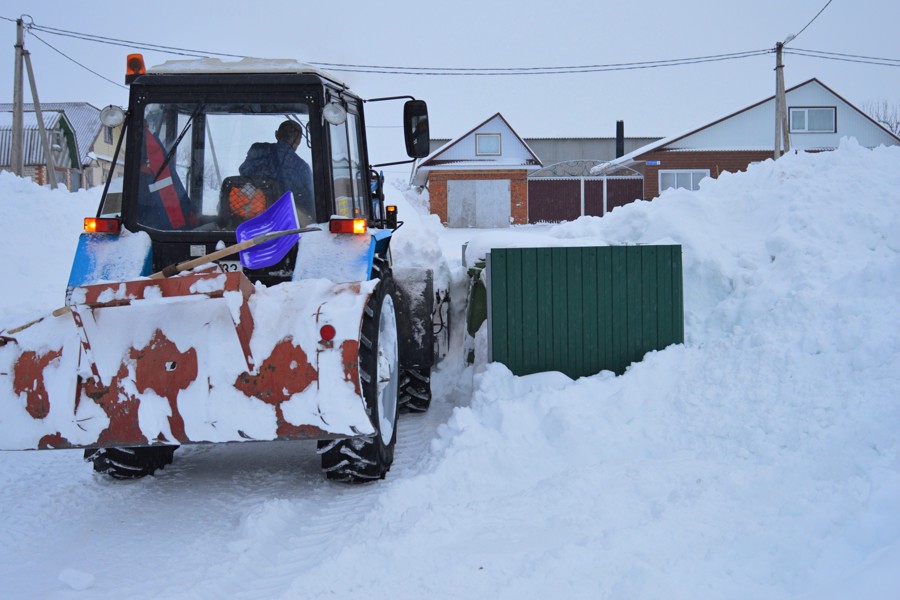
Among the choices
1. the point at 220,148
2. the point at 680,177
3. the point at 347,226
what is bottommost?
the point at 347,226

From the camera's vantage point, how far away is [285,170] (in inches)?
223

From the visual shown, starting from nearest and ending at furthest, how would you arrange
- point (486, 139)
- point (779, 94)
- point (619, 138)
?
point (779, 94)
point (486, 139)
point (619, 138)

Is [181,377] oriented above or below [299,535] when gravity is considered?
above

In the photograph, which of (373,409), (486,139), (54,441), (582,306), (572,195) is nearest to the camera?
(54,441)

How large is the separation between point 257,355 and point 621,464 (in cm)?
213

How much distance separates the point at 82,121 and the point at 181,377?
47720 millimetres

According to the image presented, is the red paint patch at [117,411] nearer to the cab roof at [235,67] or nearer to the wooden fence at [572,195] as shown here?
A: the cab roof at [235,67]

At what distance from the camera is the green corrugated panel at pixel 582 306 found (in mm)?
6949

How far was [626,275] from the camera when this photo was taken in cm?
706

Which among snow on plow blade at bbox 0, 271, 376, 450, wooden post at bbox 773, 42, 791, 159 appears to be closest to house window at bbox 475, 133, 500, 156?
wooden post at bbox 773, 42, 791, 159

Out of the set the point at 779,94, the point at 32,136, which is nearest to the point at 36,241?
the point at 779,94

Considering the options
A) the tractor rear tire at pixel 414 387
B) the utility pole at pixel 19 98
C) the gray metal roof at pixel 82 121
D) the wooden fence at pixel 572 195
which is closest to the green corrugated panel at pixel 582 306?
the tractor rear tire at pixel 414 387

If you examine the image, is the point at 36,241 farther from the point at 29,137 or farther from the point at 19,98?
the point at 29,137

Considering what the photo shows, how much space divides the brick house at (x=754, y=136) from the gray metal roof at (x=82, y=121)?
27.8m
